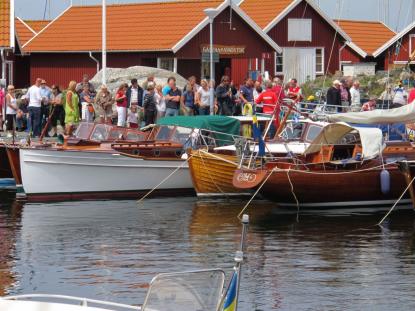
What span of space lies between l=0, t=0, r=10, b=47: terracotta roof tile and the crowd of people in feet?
29.0

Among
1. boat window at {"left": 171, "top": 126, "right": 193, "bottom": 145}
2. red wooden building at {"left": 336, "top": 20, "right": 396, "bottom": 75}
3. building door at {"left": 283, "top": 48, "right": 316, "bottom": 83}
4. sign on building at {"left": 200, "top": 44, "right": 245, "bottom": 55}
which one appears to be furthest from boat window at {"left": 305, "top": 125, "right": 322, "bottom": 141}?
red wooden building at {"left": 336, "top": 20, "right": 396, "bottom": 75}

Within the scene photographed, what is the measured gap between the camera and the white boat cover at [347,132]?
77.5 feet

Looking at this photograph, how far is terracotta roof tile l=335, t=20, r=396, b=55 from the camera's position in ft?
213

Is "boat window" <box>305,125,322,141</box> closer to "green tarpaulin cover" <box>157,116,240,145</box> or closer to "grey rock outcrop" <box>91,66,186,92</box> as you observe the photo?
"green tarpaulin cover" <box>157,116,240,145</box>

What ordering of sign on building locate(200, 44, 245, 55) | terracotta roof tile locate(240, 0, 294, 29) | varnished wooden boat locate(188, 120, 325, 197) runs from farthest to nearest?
terracotta roof tile locate(240, 0, 294, 29), sign on building locate(200, 44, 245, 55), varnished wooden boat locate(188, 120, 325, 197)

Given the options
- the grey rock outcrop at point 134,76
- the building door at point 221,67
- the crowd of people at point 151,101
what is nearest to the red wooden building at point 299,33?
the building door at point 221,67

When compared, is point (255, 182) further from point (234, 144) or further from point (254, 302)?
point (254, 302)

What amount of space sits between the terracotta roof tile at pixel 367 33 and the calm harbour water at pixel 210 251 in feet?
130

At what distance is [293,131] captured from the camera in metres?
26.3

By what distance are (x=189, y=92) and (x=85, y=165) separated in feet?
25.1

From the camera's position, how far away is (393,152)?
24344 millimetres

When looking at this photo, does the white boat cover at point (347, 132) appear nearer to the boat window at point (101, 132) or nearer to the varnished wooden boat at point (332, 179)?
the varnished wooden boat at point (332, 179)

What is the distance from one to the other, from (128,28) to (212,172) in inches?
995

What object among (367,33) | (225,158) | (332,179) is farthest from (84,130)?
(367,33)
